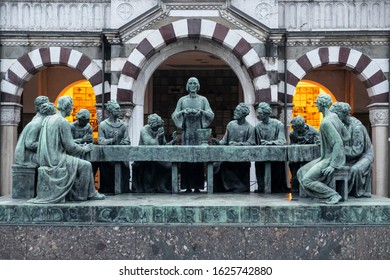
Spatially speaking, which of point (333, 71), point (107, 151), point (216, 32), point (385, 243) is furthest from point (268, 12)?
point (385, 243)

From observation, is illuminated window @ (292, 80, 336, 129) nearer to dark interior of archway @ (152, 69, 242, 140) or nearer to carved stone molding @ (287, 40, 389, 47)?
dark interior of archway @ (152, 69, 242, 140)

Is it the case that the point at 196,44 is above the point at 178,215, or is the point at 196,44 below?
above

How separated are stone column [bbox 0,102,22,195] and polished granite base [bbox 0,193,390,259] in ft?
26.0

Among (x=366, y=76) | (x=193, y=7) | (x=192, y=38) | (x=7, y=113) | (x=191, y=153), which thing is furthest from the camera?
(x=7, y=113)

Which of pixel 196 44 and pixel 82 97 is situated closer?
pixel 196 44

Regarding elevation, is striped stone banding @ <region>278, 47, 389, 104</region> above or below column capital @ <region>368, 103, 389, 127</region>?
above

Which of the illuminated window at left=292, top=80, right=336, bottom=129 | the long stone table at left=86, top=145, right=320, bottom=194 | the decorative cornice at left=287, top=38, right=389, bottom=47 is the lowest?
the long stone table at left=86, top=145, right=320, bottom=194

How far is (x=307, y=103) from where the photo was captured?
20.4 m

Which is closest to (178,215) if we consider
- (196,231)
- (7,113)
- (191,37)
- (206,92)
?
(196,231)

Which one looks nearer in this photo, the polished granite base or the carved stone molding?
the polished granite base

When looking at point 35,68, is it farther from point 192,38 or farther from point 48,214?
point 48,214

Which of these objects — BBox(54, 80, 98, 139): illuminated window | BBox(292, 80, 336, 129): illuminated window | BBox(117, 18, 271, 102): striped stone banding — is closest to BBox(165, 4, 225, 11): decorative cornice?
BBox(117, 18, 271, 102): striped stone banding

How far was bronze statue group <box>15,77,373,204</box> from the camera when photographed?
725 cm

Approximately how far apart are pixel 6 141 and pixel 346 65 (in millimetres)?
8926
